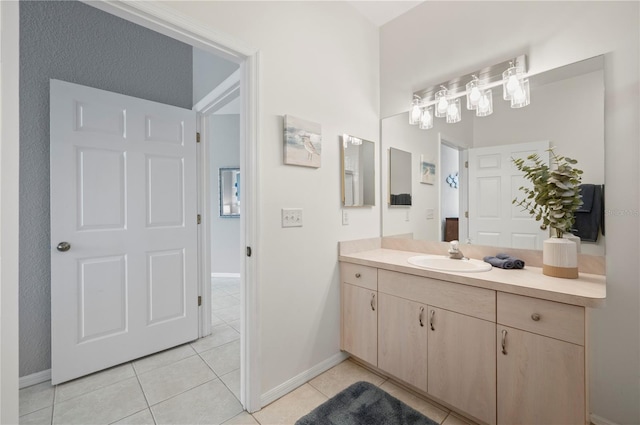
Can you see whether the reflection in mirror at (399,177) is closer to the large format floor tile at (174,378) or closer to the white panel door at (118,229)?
Answer: the white panel door at (118,229)

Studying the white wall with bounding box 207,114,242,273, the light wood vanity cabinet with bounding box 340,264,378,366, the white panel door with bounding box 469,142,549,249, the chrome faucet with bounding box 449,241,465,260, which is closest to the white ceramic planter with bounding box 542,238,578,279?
the white panel door with bounding box 469,142,549,249

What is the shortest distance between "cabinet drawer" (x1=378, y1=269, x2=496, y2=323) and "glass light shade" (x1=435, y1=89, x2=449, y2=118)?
1202 mm

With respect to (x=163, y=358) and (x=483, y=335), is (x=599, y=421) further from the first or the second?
(x=163, y=358)

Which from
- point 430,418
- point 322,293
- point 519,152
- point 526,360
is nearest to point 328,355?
point 322,293

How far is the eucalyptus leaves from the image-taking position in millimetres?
1400

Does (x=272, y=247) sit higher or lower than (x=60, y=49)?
lower

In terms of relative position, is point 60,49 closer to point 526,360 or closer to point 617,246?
point 526,360

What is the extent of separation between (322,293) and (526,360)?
3.81 feet

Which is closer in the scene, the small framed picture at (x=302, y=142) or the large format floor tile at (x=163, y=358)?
the small framed picture at (x=302, y=142)

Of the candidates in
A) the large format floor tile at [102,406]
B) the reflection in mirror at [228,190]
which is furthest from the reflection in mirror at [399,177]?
the reflection in mirror at [228,190]

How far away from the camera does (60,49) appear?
6.28ft

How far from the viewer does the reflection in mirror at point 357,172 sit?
6.84ft

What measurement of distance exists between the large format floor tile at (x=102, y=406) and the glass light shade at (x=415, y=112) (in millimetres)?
2611

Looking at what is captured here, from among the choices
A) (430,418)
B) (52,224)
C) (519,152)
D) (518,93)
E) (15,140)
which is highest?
(518,93)
